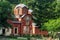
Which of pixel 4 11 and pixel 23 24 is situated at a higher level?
pixel 4 11

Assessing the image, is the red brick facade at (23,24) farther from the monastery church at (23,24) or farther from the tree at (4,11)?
the tree at (4,11)

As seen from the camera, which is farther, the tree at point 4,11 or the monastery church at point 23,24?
the monastery church at point 23,24

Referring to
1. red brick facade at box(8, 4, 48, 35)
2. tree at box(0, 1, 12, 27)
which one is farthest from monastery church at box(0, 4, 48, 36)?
tree at box(0, 1, 12, 27)

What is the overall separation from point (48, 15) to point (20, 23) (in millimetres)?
6005

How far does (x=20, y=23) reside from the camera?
40531 millimetres

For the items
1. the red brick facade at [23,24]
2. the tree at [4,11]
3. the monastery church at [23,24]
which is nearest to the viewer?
the tree at [4,11]

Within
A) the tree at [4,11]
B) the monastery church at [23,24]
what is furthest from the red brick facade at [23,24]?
the tree at [4,11]

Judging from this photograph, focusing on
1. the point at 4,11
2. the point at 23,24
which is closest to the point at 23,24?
the point at 23,24

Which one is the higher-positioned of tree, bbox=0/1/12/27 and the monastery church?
tree, bbox=0/1/12/27

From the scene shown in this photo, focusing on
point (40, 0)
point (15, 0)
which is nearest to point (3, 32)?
point (40, 0)

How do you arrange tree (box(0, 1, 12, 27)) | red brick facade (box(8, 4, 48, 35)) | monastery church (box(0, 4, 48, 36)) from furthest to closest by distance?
red brick facade (box(8, 4, 48, 35))
monastery church (box(0, 4, 48, 36))
tree (box(0, 1, 12, 27))

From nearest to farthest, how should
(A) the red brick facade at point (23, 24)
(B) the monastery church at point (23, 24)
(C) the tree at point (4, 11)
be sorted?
(C) the tree at point (4, 11)
(B) the monastery church at point (23, 24)
(A) the red brick facade at point (23, 24)

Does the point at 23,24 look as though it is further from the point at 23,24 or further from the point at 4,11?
the point at 4,11

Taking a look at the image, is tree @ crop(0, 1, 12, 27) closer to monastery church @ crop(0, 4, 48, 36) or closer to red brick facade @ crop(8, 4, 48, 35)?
monastery church @ crop(0, 4, 48, 36)
